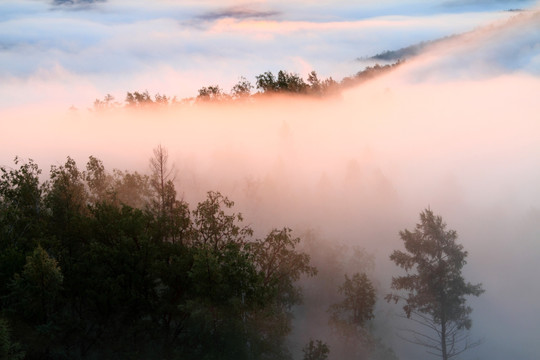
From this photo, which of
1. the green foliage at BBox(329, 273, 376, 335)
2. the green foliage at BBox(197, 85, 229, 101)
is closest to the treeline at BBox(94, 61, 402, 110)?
the green foliage at BBox(197, 85, 229, 101)

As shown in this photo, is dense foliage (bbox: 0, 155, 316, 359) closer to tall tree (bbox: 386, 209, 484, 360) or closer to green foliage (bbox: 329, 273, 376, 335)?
green foliage (bbox: 329, 273, 376, 335)

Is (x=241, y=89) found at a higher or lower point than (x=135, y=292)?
higher

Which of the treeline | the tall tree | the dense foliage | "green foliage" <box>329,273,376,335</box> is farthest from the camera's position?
the treeline

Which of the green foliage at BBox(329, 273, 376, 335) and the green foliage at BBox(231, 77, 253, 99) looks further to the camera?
the green foliage at BBox(231, 77, 253, 99)

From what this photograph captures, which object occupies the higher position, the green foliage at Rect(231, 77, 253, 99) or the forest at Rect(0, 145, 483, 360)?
the green foliage at Rect(231, 77, 253, 99)

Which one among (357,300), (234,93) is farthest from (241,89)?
(357,300)

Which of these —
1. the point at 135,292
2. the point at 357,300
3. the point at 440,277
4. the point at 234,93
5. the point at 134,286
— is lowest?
the point at 357,300

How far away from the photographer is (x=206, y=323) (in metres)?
29.4

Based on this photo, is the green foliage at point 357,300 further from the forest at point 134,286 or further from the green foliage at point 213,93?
the green foliage at point 213,93

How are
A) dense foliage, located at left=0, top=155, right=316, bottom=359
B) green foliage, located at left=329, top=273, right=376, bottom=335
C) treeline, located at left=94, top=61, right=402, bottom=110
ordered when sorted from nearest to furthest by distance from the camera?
dense foliage, located at left=0, top=155, right=316, bottom=359 < green foliage, located at left=329, top=273, right=376, bottom=335 < treeline, located at left=94, top=61, right=402, bottom=110

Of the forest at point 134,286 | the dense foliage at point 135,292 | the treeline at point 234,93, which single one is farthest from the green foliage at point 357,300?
the treeline at point 234,93

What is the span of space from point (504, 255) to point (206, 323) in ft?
283

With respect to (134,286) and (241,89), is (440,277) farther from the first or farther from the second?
(241,89)

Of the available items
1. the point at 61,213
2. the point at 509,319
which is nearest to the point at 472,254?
the point at 509,319
